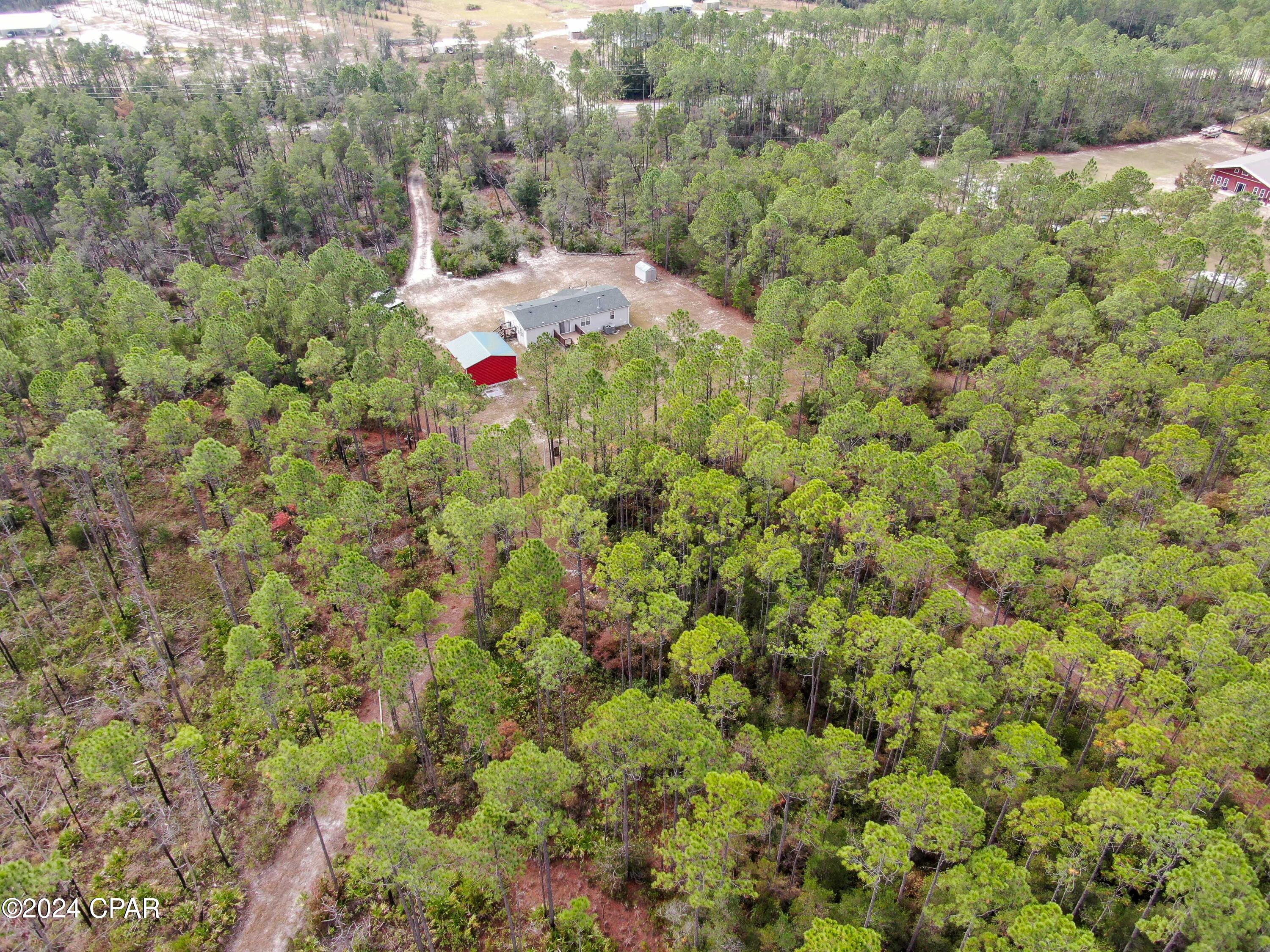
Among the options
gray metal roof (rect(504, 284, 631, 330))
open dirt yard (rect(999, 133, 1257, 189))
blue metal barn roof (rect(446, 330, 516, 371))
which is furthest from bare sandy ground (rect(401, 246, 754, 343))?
open dirt yard (rect(999, 133, 1257, 189))

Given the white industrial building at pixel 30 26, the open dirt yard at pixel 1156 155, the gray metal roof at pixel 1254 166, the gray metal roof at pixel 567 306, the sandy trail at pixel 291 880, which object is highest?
the white industrial building at pixel 30 26

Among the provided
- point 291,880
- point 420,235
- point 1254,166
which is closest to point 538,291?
point 420,235

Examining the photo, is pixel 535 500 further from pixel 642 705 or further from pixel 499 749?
pixel 642 705

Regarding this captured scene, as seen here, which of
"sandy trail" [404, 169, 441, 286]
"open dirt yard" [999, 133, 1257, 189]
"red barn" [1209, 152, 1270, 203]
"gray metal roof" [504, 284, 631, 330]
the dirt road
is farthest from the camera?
"open dirt yard" [999, 133, 1257, 189]

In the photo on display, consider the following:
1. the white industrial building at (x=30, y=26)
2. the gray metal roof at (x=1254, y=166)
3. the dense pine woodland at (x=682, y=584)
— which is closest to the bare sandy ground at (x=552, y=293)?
the dense pine woodland at (x=682, y=584)

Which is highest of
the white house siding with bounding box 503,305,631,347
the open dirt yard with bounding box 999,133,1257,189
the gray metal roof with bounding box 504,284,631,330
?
the open dirt yard with bounding box 999,133,1257,189

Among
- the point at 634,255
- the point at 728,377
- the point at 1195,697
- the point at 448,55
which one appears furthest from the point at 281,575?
the point at 448,55

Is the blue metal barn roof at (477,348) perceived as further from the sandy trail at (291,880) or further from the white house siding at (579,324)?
the sandy trail at (291,880)

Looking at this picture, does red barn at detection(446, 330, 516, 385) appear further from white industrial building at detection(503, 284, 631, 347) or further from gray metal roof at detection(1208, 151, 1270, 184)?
gray metal roof at detection(1208, 151, 1270, 184)
